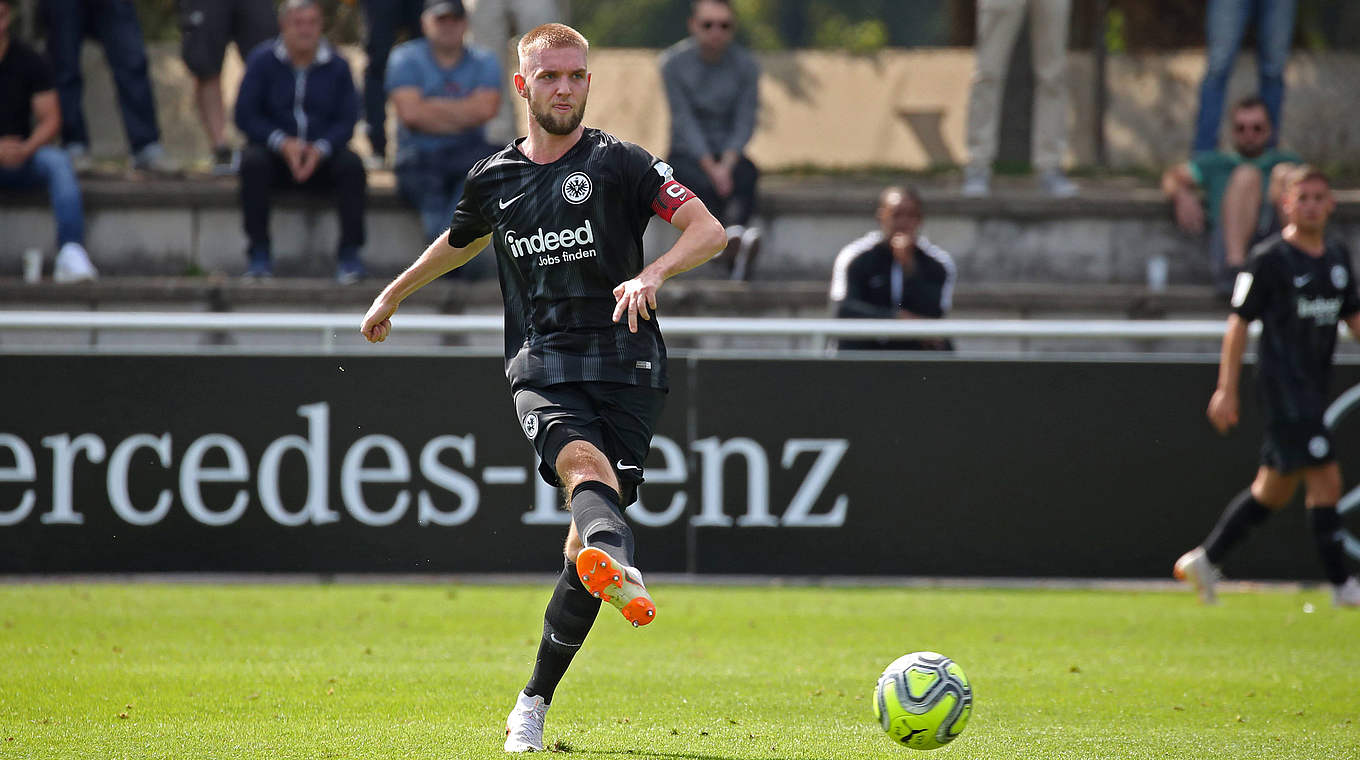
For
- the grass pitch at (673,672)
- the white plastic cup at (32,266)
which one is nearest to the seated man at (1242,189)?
the grass pitch at (673,672)

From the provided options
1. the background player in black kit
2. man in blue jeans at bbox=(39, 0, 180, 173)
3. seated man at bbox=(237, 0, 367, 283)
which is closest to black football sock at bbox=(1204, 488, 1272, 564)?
the background player in black kit

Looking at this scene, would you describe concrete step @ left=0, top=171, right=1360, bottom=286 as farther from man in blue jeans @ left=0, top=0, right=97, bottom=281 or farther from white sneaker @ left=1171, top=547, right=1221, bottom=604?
white sneaker @ left=1171, top=547, right=1221, bottom=604

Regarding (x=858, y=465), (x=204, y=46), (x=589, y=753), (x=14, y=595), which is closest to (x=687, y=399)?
(x=858, y=465)

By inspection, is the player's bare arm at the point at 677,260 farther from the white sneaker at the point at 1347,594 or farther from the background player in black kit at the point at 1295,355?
the white sneaker at the point at 1347,594

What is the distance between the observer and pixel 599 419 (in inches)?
210

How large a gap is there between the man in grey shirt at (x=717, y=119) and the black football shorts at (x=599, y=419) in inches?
278

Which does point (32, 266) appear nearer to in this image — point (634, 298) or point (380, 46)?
point (380, 46)

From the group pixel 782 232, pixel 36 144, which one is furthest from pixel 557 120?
pixel 36 144

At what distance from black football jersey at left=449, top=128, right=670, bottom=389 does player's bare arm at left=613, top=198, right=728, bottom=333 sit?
0.18 metres

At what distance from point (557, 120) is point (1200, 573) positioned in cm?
543

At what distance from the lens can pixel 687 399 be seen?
9852 mm

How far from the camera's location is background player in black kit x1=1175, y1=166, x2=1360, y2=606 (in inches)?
352

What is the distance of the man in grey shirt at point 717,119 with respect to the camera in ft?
41.1

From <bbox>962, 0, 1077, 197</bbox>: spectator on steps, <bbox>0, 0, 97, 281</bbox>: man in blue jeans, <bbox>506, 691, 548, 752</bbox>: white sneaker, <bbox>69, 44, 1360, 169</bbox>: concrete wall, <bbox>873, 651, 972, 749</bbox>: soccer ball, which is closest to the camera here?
<bbox>873, 651, 972, 749</bbox>: soccer ball
